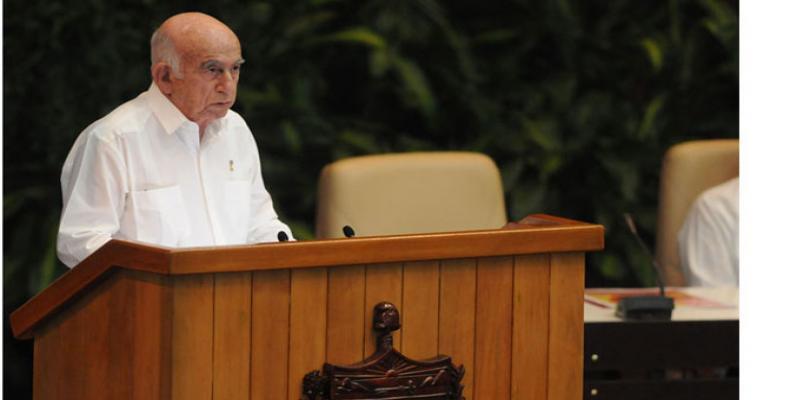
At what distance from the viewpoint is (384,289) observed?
3.32 meters

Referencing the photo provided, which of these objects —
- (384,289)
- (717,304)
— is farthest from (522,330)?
(717,304)

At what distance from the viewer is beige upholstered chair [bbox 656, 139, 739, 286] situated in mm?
5840

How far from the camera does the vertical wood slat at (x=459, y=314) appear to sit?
339cm

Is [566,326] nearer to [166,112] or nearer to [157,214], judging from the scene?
[157,214]

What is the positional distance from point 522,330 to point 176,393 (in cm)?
77

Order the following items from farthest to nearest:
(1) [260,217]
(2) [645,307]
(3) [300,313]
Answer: (2) [645,307] < (1) [260,217] < (3) [300,313]

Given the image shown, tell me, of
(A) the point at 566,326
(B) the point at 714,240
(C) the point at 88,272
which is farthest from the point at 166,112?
(B) the point at 714,240

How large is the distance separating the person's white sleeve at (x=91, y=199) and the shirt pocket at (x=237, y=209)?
1.04 feet

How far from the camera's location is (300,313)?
10.6 feet

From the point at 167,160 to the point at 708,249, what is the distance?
7.51ft

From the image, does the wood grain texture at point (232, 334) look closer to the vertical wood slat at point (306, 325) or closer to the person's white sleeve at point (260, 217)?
the vertical wood slat at point (306, 325)

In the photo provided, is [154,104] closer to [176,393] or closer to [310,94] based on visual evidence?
[176,393]

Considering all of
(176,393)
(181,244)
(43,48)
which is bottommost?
(176,393)

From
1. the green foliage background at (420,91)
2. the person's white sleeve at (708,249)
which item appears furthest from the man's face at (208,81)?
the green foliage background at (420,91)
